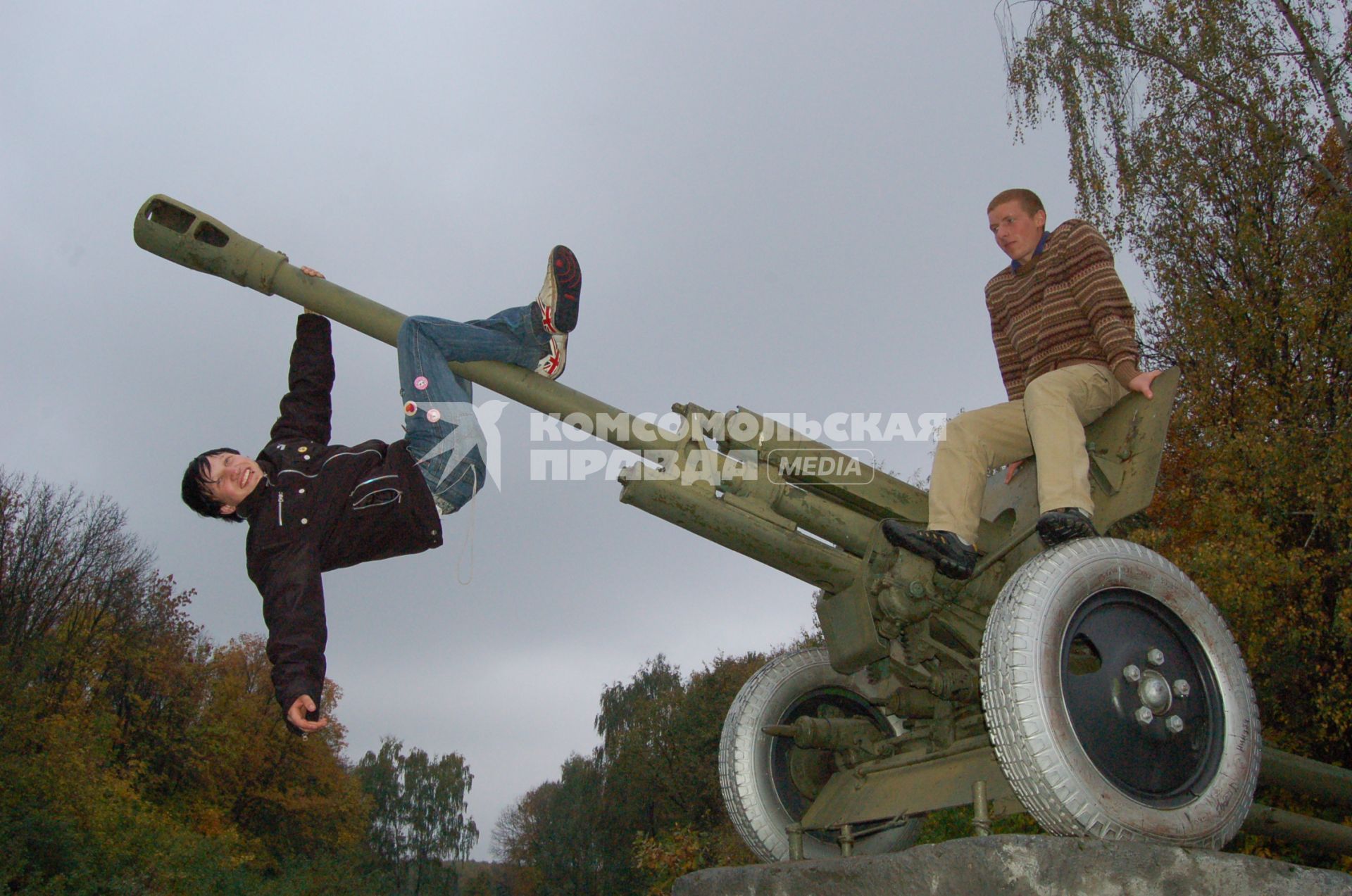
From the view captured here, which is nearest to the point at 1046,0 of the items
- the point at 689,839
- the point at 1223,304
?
the point at 1223,304

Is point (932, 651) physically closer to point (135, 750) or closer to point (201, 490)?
point (201, 490)

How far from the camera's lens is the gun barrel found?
187 inches

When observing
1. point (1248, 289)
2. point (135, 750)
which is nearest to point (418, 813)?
point (135, 750)

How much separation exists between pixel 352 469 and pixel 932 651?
2.67 metres

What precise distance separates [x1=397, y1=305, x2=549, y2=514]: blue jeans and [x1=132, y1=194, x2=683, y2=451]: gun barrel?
0.13 m

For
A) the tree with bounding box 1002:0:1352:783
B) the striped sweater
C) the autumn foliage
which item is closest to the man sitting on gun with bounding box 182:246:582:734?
the striped sweater

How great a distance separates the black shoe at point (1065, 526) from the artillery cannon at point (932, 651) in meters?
0.13

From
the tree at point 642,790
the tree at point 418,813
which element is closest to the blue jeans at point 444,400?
the tree at point 642,790

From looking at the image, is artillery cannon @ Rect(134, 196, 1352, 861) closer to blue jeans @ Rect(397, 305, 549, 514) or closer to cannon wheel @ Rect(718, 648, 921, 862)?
cannon wheel @ Rect(718, 648, 921, 862)

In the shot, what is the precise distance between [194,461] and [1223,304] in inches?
546

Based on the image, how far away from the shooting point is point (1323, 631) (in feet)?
41.3

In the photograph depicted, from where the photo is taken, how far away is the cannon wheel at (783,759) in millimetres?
5309

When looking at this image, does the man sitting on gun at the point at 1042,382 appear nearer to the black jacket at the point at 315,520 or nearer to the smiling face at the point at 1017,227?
the smiling face at the point at 1017,227

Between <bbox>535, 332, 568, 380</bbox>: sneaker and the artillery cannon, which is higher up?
<bbox>535, 332, 568, 380</bbox>: sneaker
